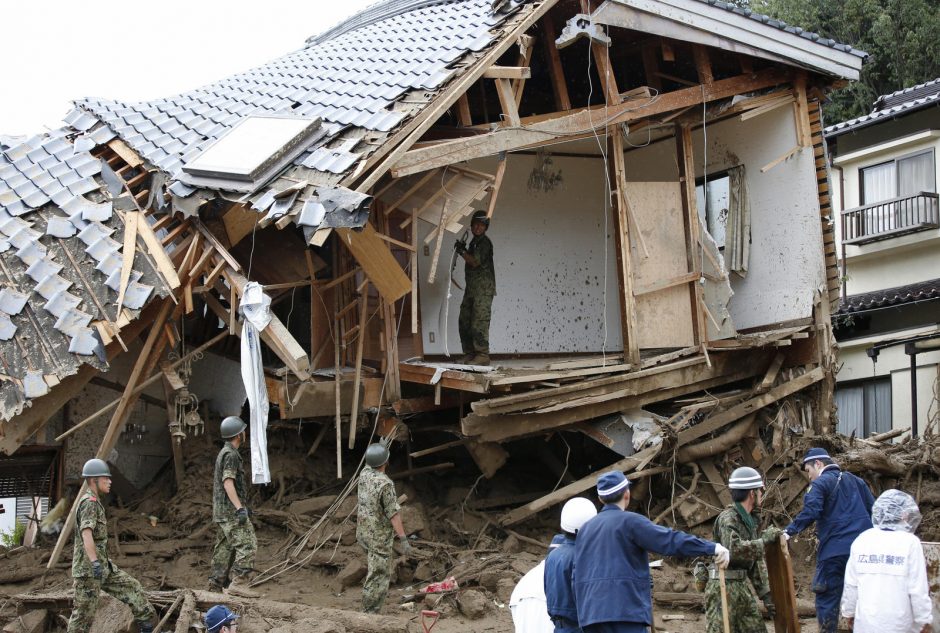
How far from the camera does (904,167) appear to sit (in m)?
22.3

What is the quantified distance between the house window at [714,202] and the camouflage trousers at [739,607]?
7582mm

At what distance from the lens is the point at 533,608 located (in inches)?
316

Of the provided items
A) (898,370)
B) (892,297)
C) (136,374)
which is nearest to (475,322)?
(136,374)

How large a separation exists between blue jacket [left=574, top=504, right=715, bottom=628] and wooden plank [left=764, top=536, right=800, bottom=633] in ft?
6.41

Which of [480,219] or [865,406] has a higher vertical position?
[480,219]

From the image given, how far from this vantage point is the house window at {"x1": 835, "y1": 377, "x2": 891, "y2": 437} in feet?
68.9

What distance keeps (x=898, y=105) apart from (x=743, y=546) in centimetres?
1643

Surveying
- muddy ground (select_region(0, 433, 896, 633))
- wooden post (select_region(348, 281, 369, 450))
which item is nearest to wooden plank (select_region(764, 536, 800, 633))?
muddy ground (select_region(0, 433, 896, 633))

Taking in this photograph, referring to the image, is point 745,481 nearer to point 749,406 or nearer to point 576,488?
point 576,488

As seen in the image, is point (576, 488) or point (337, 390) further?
point (337, 390)

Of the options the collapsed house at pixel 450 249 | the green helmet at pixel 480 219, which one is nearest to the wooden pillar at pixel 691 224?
the collapsed house at pixel 450 249

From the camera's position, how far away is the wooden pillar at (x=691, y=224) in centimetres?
1412

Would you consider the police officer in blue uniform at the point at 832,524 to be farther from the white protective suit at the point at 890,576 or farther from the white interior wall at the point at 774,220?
the white interior wall at the point at 774,220

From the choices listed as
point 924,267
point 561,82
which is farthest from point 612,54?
point 924,267
